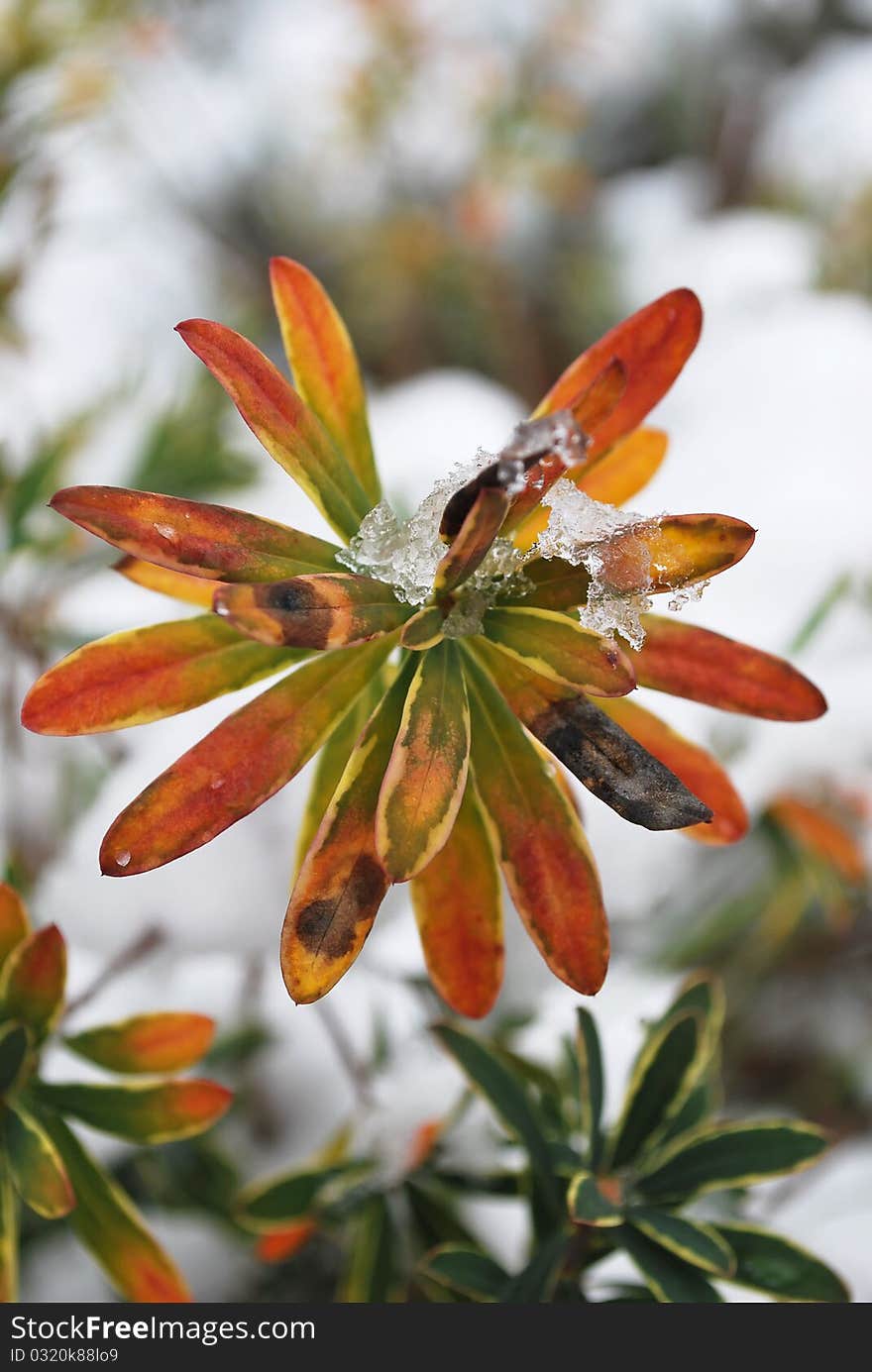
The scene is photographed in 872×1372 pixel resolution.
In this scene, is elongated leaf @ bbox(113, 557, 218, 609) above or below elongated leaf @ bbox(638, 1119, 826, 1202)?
above

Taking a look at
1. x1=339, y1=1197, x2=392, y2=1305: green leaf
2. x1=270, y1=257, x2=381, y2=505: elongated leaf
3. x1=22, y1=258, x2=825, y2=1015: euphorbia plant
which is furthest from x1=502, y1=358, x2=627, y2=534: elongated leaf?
x1=339, y1=1197, x2=392, y2=1305: green leaf

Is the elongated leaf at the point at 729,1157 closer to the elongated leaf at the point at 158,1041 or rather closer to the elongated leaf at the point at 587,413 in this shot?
the elongated leaf at the point at 158,1041

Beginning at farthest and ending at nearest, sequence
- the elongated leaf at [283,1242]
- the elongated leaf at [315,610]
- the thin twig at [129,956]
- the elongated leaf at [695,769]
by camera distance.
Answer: the elongated leaf at [283,1242] < the thin twig at [129,956] < the elongated leaf at [695,769] < the elongated leaf at [315,610]

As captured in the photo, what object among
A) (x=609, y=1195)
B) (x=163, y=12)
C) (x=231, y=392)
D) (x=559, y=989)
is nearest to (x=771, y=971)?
(x=559, y=989)

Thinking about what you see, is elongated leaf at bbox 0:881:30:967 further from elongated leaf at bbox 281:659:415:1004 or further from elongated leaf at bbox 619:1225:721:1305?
elongated leaf at bbox 619:1225:721:1305

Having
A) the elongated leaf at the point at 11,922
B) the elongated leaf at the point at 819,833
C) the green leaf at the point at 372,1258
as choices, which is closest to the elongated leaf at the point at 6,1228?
the elongated leaf at the point at 11,922

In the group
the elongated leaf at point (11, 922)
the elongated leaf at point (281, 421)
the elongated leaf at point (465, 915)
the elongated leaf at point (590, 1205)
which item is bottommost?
the elongated leaf at point (590, 1205)

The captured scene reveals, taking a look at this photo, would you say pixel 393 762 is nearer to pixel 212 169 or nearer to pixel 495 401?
pixel 495 401
